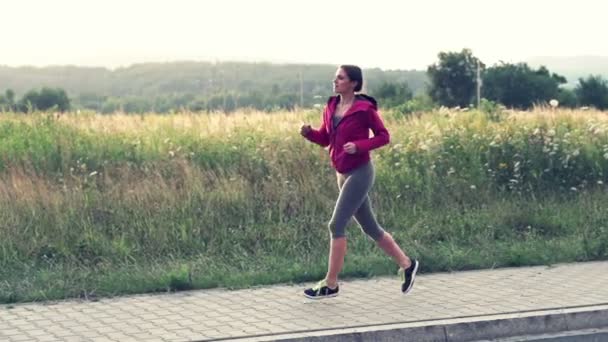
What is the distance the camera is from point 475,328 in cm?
655

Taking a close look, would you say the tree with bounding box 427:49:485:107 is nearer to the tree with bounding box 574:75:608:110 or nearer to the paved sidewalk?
the tree with bounding box 574:75:608:110

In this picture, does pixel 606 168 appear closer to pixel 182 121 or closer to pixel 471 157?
pixel 471 157

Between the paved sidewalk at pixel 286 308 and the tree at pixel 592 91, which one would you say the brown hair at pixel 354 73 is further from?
the tree at pixel 592 91

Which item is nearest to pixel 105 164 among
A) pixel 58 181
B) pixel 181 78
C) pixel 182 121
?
pixel 58 181

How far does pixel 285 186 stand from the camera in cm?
1091

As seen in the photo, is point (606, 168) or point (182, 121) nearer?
point (606, 168)

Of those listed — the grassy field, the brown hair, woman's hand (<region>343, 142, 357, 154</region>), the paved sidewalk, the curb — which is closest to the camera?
the curb

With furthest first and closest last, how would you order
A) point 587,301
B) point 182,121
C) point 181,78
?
1. point 181,78
2. point 182,121
3. point 587,301

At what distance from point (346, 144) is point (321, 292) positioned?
1215mm

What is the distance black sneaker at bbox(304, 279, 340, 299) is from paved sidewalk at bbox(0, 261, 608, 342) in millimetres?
43

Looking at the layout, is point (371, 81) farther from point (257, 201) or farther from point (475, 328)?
point (475, 328)

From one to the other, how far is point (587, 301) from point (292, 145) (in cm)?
600

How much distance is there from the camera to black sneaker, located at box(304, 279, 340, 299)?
→ 7289mm

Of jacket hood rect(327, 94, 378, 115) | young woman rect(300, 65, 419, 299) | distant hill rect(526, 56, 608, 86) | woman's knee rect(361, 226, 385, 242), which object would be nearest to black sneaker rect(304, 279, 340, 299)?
young woman rect(300, 65, 419, 299)
